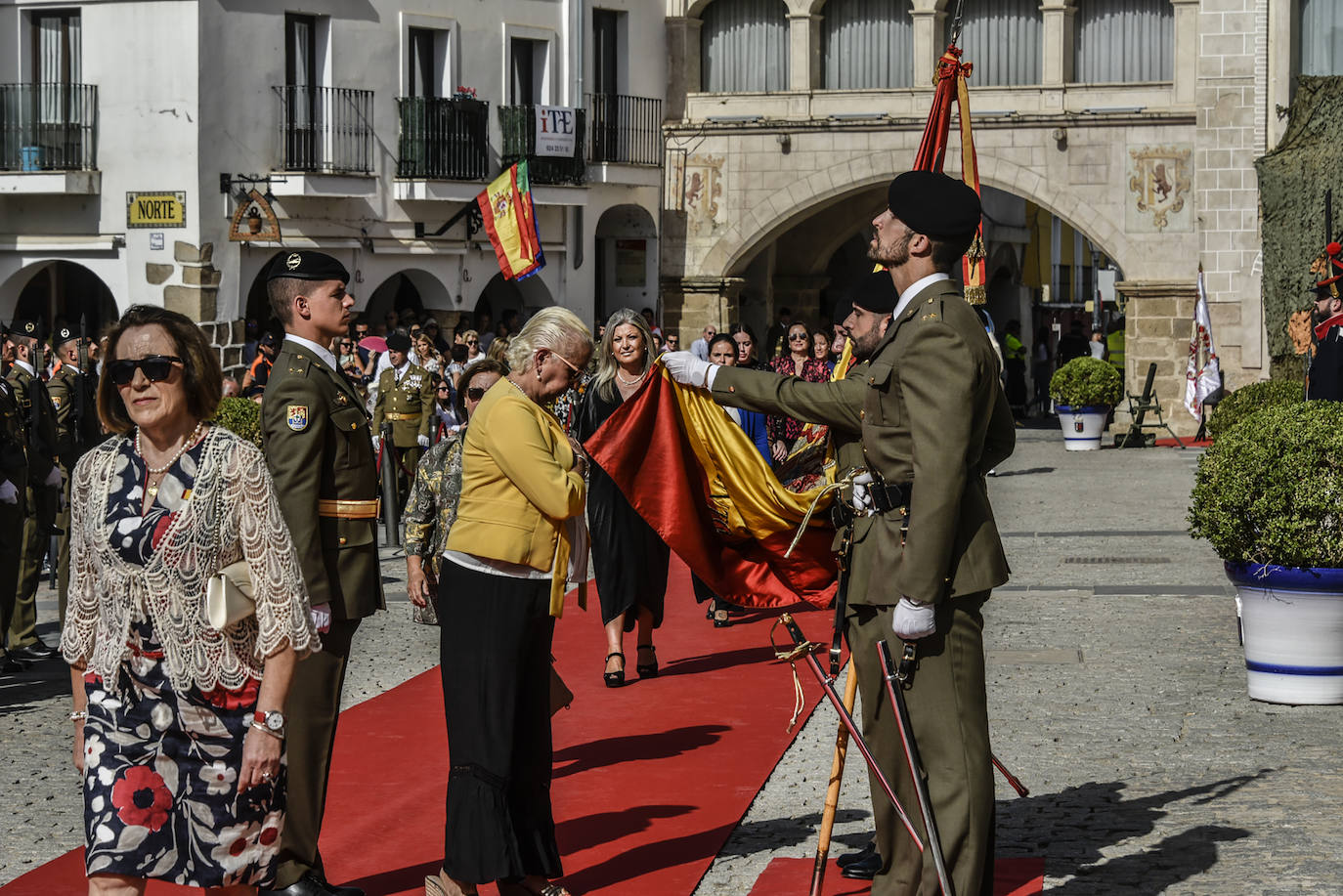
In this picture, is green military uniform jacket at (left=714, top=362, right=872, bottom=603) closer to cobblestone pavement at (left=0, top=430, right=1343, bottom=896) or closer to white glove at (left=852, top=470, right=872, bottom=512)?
white glove at (left=852, top=470, right=872, bottom=512)

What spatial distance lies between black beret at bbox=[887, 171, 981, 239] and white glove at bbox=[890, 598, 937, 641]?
1043 millimetres

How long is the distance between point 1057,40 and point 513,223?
1044 cm

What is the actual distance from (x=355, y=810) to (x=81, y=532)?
2972 mm

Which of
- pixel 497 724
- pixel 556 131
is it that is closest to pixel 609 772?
pixel 497 724

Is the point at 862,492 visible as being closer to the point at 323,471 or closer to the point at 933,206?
the point at 933,206

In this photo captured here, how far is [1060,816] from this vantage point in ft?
22.8

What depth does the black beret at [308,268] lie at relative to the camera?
20.2ft

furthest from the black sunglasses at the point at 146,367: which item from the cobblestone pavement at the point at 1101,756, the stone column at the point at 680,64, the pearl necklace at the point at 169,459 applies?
the stone column at the point at 680,64

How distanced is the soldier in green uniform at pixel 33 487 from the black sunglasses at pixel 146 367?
6576 millimetres

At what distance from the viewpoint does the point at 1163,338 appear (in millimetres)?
30562

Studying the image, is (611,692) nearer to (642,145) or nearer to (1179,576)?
(1179,576)

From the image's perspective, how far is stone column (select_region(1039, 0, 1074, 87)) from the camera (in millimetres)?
30625

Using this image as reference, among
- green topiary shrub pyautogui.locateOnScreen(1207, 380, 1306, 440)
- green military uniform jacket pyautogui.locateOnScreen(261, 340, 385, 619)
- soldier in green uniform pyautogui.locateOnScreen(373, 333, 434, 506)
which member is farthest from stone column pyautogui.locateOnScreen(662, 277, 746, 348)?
green military uniform jacket pyautogui.locateOnScreen(261, 340, 385, 619)

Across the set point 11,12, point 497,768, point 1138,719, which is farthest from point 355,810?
point 11,12
